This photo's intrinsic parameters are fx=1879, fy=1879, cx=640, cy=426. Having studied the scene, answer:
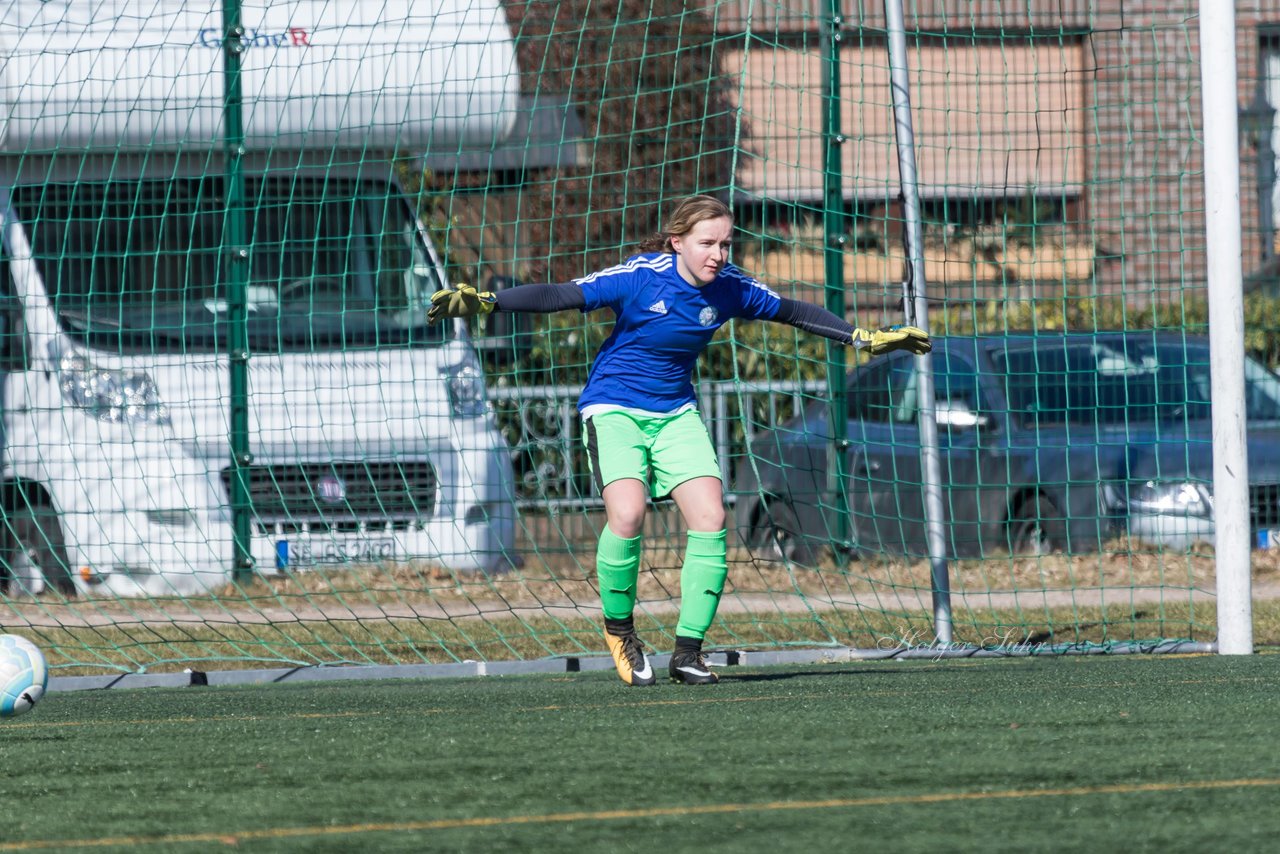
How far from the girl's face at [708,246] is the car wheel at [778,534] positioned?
2531 millimetres

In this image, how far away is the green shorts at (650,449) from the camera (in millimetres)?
5723

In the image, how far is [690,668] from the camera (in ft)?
18.7

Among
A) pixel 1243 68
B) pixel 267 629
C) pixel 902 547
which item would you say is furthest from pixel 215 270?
pixel 1243 68

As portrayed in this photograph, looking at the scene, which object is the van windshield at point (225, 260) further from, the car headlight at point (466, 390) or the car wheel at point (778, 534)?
the car wheel at point (778, 534)

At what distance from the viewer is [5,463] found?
8422 millimetres

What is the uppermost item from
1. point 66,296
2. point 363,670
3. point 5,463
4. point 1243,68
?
Answer: point 1243,68

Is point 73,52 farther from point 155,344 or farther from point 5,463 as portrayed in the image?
point 5,463

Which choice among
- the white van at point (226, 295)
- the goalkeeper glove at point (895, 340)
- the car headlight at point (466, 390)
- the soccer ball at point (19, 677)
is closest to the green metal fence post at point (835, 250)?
the white van at point (226, 295)

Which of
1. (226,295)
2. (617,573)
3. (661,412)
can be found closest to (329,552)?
(226,295)

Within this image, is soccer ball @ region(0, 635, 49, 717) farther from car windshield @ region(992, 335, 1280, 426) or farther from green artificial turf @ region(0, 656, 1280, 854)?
car windshield @ region(992, 335, 1280, 426)

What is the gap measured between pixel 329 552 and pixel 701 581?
3034mm

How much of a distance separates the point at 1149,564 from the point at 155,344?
4.65 metres

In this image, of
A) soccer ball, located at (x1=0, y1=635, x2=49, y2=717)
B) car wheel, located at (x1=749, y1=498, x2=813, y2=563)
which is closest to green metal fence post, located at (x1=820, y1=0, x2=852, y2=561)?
car wheel, located at (x1=749, y1=498, x2=813, y2=563)

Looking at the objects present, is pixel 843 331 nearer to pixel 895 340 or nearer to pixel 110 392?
pixel 895 340
